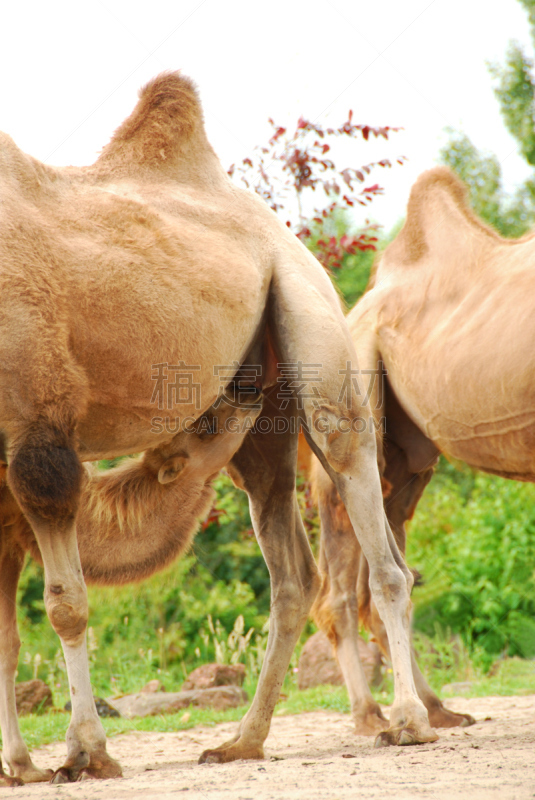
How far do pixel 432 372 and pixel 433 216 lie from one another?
1.27m

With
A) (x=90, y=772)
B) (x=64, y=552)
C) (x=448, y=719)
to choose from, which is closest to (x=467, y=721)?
(x=448, y=719)

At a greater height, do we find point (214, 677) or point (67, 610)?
point (67, 610)

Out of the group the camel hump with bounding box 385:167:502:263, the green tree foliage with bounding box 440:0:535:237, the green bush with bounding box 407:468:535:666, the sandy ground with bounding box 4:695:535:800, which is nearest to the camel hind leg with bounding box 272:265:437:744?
the sandy ground with bounding box 4:695:535:800

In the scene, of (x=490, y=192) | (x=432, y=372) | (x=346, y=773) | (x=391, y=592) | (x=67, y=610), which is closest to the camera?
(x=346, y=773)

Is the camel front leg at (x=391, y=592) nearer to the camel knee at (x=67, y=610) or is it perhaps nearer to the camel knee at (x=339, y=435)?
the camel knee at (x=339, y=435)

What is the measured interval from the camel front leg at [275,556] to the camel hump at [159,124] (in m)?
1.32

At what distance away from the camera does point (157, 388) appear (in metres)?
3.02

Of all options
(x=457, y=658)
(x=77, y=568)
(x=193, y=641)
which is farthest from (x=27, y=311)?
(x=193, y=641)

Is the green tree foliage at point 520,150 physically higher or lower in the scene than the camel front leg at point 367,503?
higher

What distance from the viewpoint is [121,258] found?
2934 millimetres

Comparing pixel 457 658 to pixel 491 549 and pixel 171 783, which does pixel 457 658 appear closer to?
pixel 491 549

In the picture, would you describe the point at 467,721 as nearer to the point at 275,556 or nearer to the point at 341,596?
the point at 341,596

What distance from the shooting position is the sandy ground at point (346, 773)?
209 cm

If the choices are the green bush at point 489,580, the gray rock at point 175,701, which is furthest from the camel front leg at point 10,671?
the green bush at point 489,580
